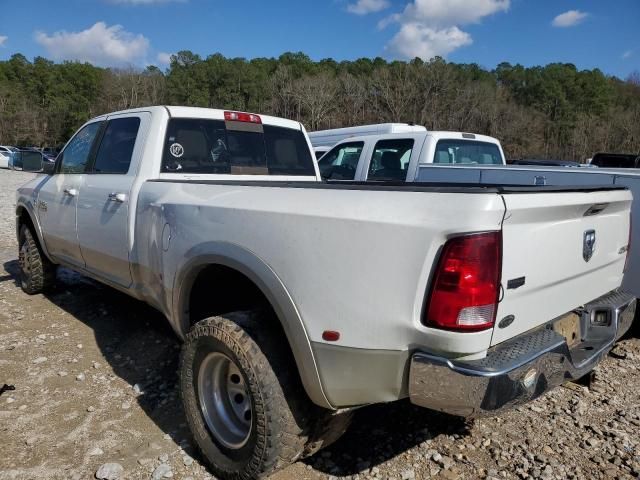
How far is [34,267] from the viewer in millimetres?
5324

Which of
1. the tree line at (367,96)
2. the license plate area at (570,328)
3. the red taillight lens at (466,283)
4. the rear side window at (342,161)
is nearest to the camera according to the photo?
the red taillight lens at (466,283)

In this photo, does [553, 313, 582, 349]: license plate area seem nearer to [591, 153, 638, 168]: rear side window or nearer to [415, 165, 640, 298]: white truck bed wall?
[415, 165, 640, 298]: white truck bed wall

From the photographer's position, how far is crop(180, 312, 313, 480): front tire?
2221 mm

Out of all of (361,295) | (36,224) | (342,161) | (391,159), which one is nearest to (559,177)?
(391,159)

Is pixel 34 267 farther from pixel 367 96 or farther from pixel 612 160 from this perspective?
pixel 367 96

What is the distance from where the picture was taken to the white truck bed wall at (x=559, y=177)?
12.4 ft

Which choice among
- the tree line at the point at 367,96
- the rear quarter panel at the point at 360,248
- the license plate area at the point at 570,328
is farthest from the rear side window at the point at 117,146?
the tree line at the point at 367,96

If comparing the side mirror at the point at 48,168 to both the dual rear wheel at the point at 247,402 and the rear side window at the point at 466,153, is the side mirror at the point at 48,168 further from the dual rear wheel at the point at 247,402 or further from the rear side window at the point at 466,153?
the rear side window at the point at 466,153

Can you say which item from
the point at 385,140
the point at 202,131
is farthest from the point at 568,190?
the point at 385,140

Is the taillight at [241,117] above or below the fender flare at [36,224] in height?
above

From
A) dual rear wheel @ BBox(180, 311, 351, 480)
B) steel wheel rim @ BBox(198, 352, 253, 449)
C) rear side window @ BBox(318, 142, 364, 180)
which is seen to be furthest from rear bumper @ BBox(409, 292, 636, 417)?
rear side window @ BBox(318, 142, 364, 180)

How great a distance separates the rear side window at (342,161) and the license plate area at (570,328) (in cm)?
524

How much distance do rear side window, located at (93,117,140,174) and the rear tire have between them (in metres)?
1.81

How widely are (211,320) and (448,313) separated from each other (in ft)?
4.08
